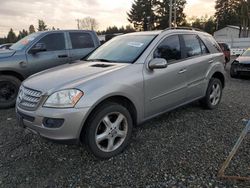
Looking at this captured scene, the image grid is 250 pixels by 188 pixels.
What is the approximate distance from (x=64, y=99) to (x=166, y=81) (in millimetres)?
1809

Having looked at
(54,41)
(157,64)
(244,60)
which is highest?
(54,41)

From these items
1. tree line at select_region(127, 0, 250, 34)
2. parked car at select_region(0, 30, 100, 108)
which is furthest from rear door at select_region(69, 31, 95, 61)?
tree line at select_region(127, 0, 250, 34)

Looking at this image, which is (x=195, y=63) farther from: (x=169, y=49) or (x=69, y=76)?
(x=69, y=76)

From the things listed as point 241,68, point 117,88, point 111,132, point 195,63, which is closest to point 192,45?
point 195,63

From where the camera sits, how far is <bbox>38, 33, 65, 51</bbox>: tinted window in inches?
268

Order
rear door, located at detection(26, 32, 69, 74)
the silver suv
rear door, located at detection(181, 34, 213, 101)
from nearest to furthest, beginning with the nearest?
the silver suv
rear door, located at detection(181, 34, 213, 101)
rear door, located at detection(26, 32, 69, 74)

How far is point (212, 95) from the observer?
584cm

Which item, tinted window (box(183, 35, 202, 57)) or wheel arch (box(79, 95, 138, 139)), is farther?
tinted window (box(183, 35, 202, 57))

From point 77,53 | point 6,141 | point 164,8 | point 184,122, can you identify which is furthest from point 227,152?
point 164,8

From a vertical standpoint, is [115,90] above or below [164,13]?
below

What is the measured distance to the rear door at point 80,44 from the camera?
280 inches

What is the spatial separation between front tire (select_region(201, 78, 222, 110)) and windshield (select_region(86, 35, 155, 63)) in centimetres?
194

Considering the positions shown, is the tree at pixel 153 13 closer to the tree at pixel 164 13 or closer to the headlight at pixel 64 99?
the tree at pixel 164 13

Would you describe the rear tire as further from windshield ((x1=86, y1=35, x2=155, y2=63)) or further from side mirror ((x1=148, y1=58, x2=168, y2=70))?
side mirror ((x1=148, y1=58, x2=168, y2=70))
